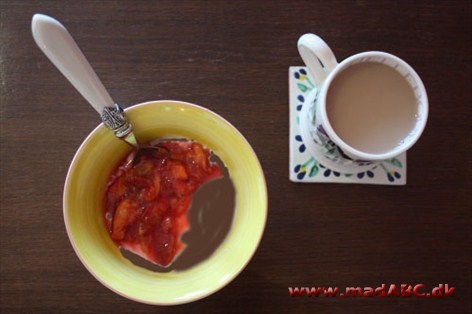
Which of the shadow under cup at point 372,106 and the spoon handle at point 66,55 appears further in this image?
the shadow under cup at point 372,106

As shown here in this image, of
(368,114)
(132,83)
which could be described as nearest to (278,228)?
(368,114)

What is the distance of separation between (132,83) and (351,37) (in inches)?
13.8

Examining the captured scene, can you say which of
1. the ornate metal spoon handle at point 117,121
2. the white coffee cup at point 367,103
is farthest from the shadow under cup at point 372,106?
the ornate metal spoon handle at point 117,121

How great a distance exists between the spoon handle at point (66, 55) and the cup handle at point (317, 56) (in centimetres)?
27

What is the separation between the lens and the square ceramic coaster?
2.24 ft

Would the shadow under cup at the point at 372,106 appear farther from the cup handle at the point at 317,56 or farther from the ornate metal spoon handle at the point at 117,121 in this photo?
the ornate metal spoon handle at the point at 117,121

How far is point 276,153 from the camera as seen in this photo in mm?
688

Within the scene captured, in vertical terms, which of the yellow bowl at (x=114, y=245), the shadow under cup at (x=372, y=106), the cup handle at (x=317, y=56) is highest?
the cup handle at (x=317, y=56)

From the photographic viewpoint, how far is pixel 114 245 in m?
0.62

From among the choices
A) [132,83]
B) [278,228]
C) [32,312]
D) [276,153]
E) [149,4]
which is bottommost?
[32,312]

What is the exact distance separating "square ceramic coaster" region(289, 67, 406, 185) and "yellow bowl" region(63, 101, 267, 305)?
12cm

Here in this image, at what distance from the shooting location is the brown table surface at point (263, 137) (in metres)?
0.67

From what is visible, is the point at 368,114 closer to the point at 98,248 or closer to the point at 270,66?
the point at 270,66

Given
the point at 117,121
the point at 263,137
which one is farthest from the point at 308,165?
the point at 117,121
